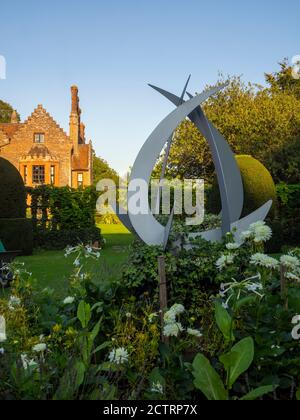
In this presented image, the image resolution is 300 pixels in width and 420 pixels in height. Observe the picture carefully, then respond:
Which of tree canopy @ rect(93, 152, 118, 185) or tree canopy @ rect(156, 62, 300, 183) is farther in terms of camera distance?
tree canopy @ rect(93, 152, 118, 185)

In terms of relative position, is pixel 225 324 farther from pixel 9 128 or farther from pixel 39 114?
pixel 9 128

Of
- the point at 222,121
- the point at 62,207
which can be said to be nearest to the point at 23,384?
the point at 62,207

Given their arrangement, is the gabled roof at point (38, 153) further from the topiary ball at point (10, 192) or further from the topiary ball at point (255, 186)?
the topiary ball at point (255, 186)

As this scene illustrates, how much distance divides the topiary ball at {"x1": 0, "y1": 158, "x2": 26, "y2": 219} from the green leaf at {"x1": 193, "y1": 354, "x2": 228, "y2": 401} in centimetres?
1337

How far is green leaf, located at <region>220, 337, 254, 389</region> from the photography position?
290 centimetres

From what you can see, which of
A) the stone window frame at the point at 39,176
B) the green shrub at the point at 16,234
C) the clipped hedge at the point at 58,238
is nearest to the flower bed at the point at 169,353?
the green shrub at the point at 16,234

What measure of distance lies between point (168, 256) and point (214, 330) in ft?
5.15

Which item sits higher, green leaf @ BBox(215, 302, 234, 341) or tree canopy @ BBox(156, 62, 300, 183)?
tree canopy @ BBox(156, 62, 300, 183)

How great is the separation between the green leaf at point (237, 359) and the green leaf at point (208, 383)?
0.29ft

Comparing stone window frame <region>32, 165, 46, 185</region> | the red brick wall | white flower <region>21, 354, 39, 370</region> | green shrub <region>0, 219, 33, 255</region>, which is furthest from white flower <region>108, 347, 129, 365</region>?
the red brick wall

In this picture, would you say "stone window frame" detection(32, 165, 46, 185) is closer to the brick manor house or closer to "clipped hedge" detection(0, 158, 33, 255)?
the brick manor house

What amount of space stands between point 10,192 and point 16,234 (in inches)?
52.7

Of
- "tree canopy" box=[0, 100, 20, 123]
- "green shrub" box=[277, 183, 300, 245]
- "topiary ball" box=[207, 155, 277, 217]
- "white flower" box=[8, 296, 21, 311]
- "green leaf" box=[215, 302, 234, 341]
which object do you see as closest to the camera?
"green leaf" box=[215, 302, 234, 341]

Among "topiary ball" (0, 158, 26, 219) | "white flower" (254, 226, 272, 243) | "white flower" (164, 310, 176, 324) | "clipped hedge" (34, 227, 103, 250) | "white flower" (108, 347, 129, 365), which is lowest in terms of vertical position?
"clipped hedge" (34, 227, 103, 250)
